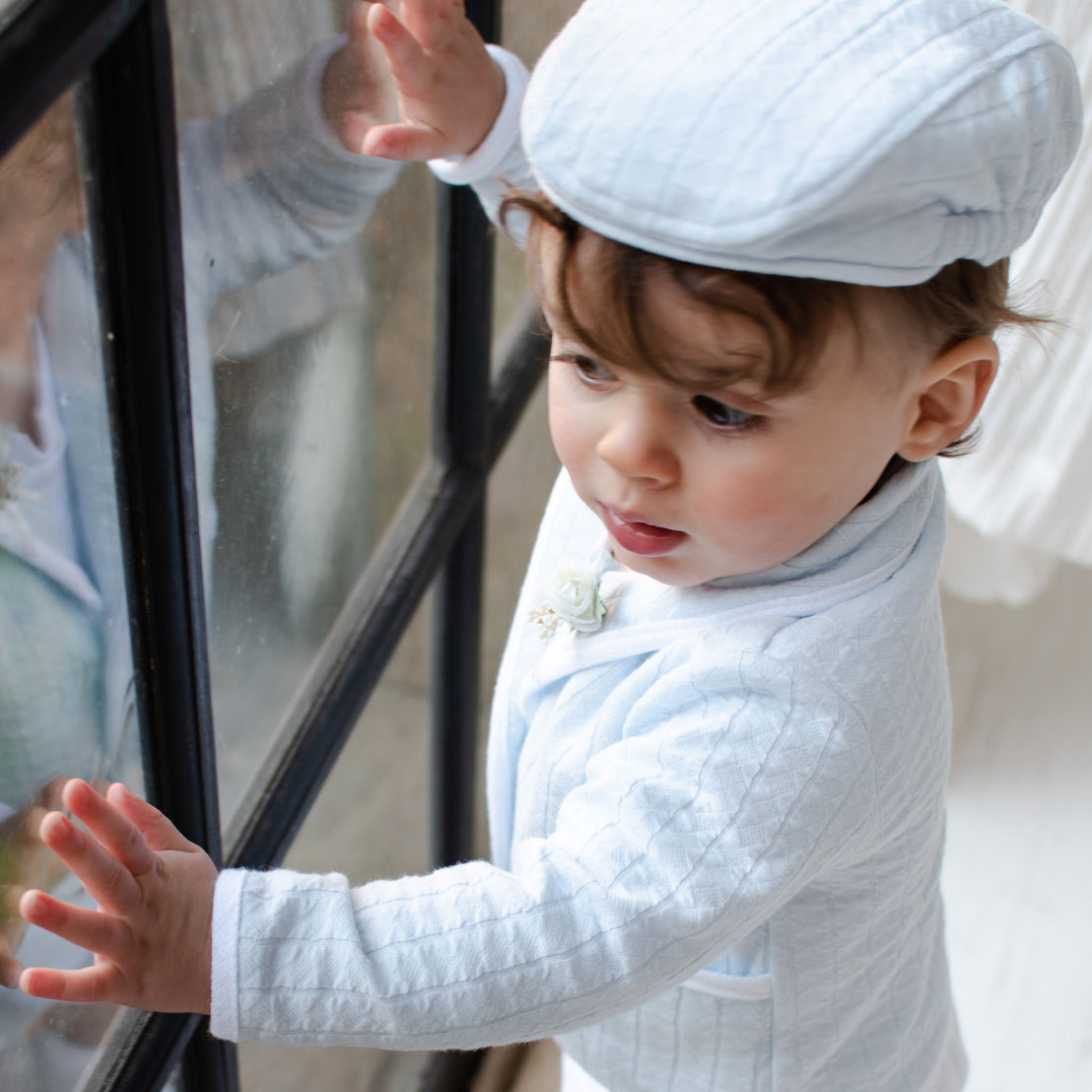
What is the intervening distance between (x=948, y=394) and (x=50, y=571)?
39 centimetres

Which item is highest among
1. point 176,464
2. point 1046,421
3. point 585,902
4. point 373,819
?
point 176,464

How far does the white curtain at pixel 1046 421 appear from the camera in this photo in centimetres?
110

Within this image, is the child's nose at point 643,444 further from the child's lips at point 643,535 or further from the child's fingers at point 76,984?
the child's fingers at point 76,984

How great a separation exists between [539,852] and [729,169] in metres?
0.28

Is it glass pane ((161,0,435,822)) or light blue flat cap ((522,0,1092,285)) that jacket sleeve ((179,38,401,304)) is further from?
light blue flat cap ((522,0,1092,285))

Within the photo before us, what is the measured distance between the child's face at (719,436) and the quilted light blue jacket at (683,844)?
50 millimetres

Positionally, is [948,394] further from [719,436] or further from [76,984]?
[76,984]

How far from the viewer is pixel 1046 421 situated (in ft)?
4.00

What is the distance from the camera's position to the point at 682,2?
1.46ft

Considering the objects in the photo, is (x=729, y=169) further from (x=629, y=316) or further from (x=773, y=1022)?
(x=773, y=1022)

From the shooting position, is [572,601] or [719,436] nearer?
[719,436]

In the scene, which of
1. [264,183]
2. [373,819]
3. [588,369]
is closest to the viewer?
[588,369]

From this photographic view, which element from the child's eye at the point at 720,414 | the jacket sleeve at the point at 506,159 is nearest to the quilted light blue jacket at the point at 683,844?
the child's eye at the point at 720,414

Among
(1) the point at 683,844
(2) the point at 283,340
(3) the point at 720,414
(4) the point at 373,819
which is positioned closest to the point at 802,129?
(3) the point at 720,414
